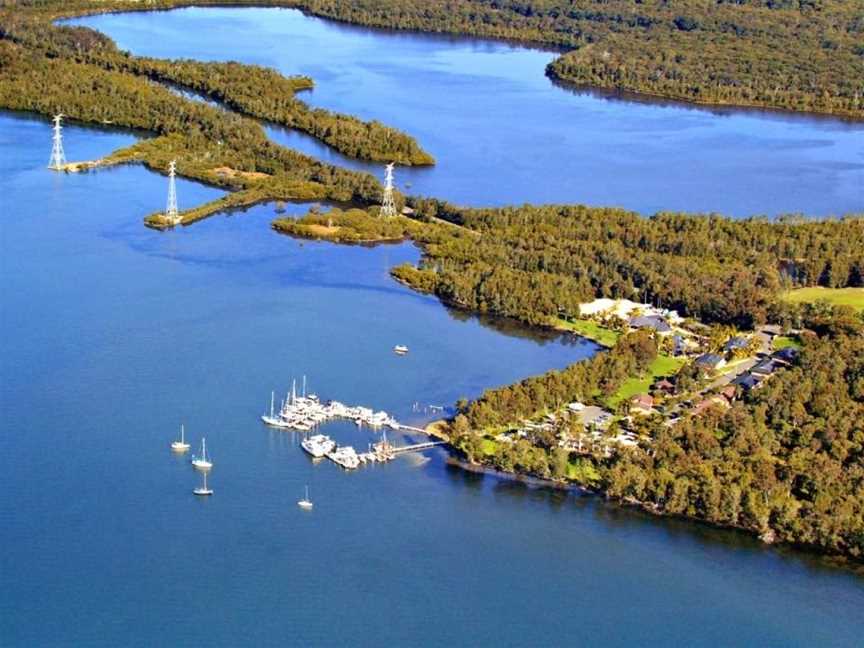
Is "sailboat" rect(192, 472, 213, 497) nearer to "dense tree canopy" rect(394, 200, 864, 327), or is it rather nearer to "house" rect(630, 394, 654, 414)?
"house" rect(630, 394, 654, 414)

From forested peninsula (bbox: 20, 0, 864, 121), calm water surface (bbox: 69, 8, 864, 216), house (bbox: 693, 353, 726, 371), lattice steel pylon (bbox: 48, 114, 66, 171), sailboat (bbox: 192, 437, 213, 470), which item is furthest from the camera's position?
forested peninsula (bbox: 20, 0, 864, 121)

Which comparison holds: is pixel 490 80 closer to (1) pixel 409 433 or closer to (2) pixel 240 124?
(2) pixel 240 124

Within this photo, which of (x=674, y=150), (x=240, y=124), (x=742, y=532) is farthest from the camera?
(x=674, y=150)

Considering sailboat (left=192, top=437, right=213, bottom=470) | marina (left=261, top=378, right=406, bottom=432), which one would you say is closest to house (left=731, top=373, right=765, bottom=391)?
marina (left=261, top=378, right=406, bottom=432)

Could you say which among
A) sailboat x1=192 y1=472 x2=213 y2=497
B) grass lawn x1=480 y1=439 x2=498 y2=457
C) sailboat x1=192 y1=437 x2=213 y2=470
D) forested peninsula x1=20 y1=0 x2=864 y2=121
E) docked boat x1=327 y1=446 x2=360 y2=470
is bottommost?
sailboat x1=192 y1=472 x2=213 y2=497

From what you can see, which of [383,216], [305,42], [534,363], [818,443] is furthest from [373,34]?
[818,443]

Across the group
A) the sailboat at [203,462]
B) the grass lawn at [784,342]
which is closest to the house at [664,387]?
the grass lawn at [784,342]

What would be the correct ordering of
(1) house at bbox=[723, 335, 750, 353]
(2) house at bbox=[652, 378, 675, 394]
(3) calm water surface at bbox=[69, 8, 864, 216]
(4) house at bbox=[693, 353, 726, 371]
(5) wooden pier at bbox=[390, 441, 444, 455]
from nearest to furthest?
(5) wooden pier at bbox=[390, 441, 444, 455]
(2) house at bbox=[652, 378, 675, 394]
(4) house at bbox=[693, 353, 726, 371]
(1) house at bbox=[723, 335, 750, 353]
(3) calm water surface at bbox=[69, 8, 864, 216]
